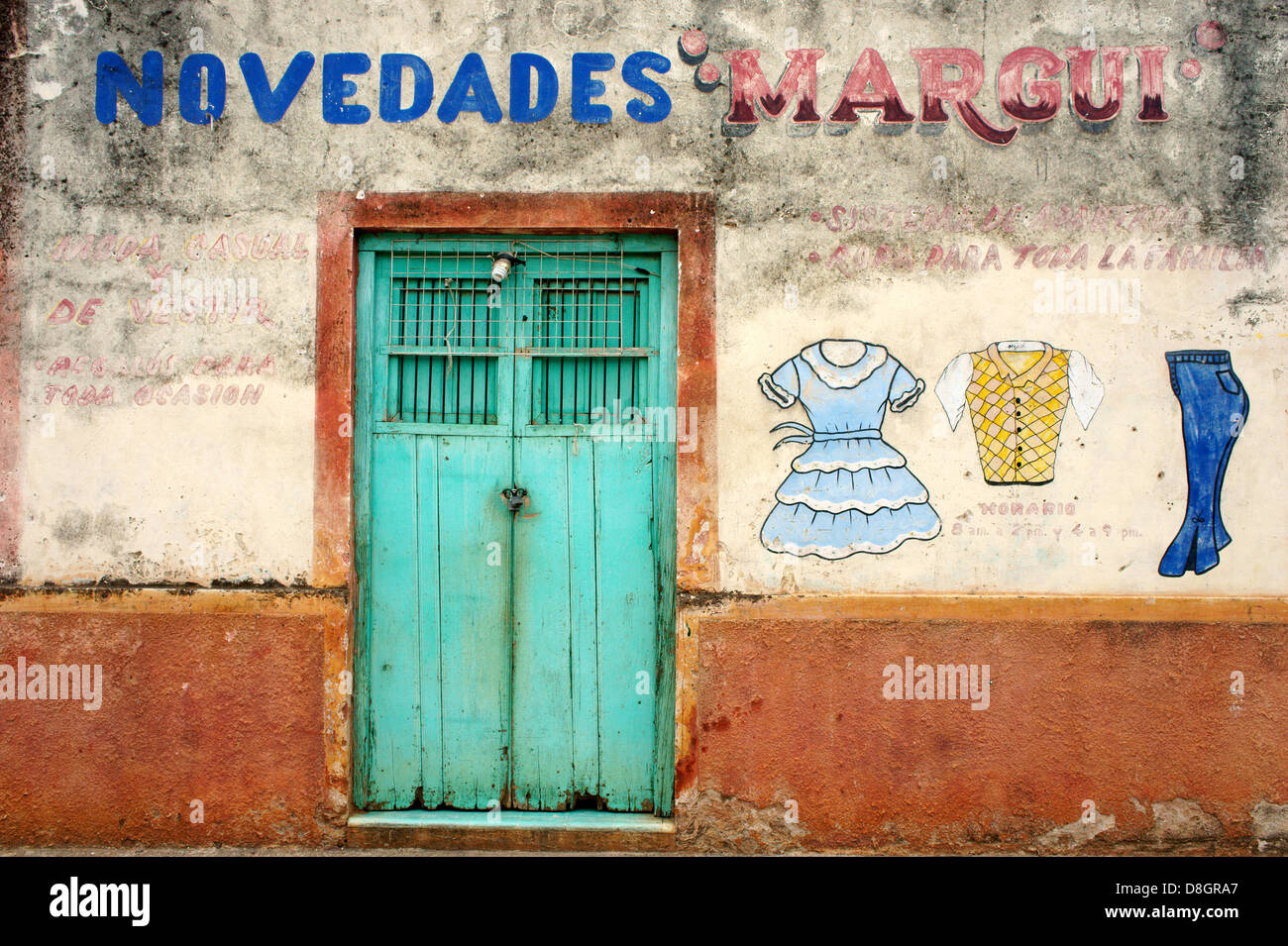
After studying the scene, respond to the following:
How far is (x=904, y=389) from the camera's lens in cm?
384

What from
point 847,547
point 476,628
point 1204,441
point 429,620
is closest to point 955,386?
point 847,547

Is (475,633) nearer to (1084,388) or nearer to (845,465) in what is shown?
(845,465)

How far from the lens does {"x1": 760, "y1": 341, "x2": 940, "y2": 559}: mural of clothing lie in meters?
3.83

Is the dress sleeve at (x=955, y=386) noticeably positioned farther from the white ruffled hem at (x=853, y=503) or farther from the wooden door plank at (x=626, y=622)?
the wooden door plank at (x=626, y=622)

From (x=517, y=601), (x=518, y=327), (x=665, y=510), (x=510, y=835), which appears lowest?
(x=510, y=835)

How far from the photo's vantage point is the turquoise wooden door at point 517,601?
393 centimetres

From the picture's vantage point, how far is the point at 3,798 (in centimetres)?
379

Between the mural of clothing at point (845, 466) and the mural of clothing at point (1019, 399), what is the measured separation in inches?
8.6

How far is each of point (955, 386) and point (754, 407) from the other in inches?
33.4

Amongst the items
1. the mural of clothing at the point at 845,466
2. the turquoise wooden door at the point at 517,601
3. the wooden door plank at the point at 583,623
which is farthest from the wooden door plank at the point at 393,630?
the mural of clothing at the point at 845,466

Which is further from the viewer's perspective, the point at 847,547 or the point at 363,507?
the point at 363,507

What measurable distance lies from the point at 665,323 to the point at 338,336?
140 cm

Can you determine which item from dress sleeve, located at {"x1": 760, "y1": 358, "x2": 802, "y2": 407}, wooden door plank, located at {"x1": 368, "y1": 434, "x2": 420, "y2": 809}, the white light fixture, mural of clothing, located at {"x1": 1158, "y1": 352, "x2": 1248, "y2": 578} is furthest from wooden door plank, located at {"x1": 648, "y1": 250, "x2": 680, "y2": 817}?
mural of clothing, located at {"x1": 1158, "y1": 352, "x2": 1248, "y2": 578}

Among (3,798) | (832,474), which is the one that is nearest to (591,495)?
(832,474)
